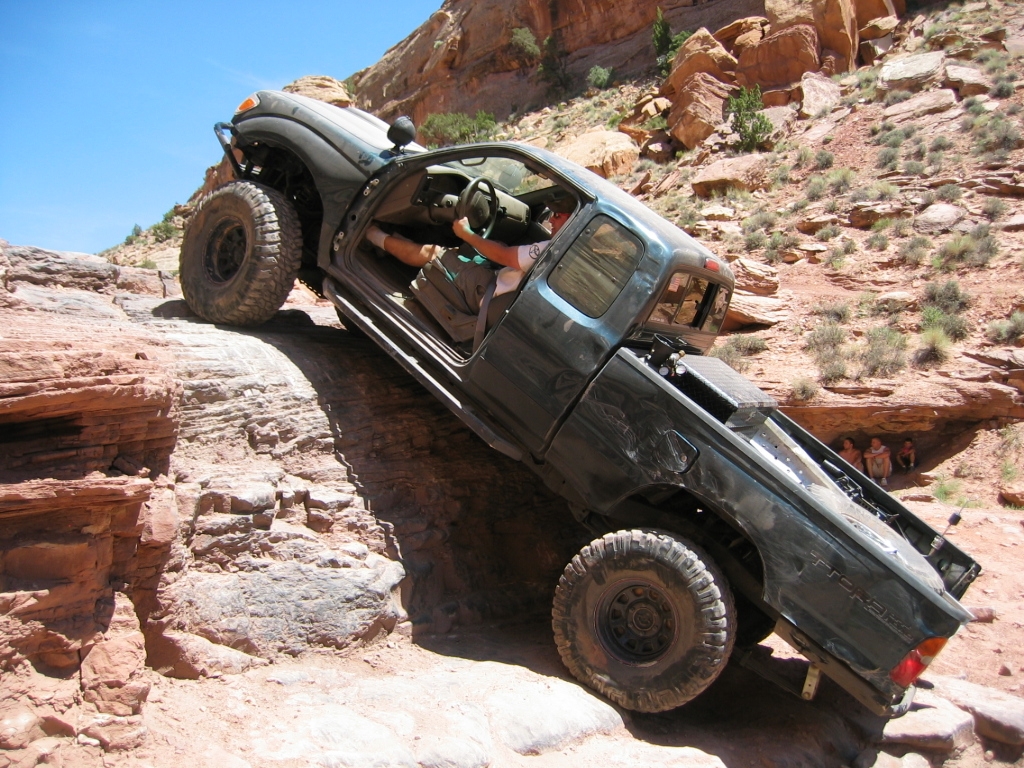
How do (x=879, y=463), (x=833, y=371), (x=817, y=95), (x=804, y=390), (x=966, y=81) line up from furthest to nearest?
1. (x=817, y=95)
2. (x=966, y=81)
3. (x=833, y=371)
4. (x=804, y=390)
5. (x=879, y=463)

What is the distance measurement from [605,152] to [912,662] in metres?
21.1

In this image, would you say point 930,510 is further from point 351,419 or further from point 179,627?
point 179,627

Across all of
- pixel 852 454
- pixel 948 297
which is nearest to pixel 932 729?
pixel 852 454

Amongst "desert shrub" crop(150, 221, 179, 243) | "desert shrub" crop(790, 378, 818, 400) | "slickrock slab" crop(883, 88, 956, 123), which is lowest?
"desert shrub" crop(150, 221, 179, 243)

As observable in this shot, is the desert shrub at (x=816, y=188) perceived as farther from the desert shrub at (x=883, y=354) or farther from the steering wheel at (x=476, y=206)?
the steering wheel at (x=476, y=206)

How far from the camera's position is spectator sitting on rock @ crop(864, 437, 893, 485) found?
8977 mm

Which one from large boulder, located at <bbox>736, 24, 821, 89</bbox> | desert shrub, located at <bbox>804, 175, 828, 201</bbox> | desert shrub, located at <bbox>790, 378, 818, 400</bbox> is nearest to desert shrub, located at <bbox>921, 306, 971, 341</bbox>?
desert shrub, located at <bbox>790, 378, 818, 400</bbox>

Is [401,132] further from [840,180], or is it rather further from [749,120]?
[749,120]

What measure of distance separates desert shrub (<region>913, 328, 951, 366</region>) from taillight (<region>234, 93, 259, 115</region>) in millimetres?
8435

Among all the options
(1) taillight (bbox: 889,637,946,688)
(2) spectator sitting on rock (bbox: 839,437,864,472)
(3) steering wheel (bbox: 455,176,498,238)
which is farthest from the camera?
(2) spectator sitting on rock (bbox: 839,437,864,472)

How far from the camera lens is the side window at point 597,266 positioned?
4.23m

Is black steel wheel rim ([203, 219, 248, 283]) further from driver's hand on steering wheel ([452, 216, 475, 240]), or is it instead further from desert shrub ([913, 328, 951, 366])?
desert shrub ([913, 328, 951, 366])

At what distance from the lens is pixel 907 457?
915cm

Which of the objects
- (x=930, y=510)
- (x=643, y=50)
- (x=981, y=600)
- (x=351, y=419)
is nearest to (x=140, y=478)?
(x=351, y=419)
